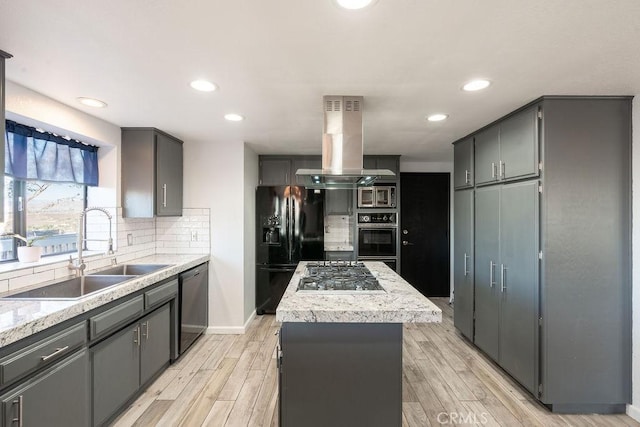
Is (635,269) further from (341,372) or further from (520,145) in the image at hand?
(341,372)

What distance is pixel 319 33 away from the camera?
1.38 meters

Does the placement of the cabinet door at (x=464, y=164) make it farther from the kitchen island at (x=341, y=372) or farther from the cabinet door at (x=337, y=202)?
the kitchen island at (x=341, y=372)

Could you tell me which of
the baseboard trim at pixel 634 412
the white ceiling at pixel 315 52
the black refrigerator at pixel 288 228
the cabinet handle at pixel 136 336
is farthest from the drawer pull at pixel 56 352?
the baseboard trim at pixel 634 412

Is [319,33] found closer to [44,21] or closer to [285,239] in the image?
[44,21]

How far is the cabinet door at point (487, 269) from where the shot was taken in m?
2.72

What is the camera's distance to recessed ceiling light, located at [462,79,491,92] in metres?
1.89

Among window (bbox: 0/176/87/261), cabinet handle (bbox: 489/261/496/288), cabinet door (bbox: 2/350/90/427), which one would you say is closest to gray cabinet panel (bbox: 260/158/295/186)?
window (bbox: 0/176/87/261)

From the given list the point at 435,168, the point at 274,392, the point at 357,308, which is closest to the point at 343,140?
the point at 357,308

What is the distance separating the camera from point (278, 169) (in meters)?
4.36

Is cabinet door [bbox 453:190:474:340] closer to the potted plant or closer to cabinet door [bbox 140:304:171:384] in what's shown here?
cabinet door [bbox 140:304:171:384]

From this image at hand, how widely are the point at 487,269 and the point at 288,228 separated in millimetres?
2434

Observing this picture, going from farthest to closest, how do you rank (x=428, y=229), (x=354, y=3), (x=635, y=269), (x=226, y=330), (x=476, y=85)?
1. (x=428, y=229)
2. (x=226, y=330)
3. (x=635, y=269)
4. (x=476, y=85)
5. (x=354, y=3)

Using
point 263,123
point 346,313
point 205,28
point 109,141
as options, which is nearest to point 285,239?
point 263,123

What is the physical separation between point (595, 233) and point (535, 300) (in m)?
0.63
